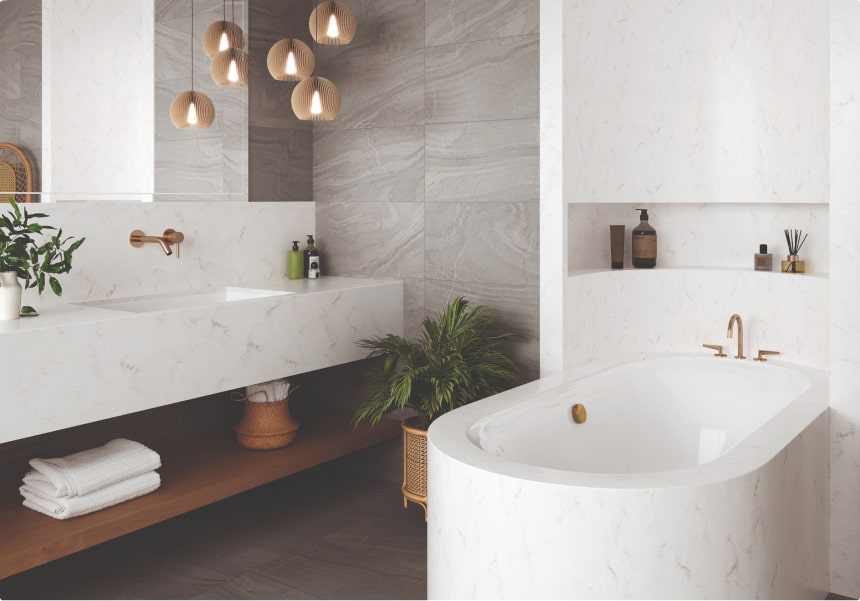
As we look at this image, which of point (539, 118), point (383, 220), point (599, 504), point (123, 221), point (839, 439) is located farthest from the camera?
point (383, 220)

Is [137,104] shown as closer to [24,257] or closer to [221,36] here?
[221,36]

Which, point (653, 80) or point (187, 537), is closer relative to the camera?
point (187, 537)

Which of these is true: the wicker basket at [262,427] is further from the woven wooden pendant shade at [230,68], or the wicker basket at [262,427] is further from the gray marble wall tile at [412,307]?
the woven wooden pendant shade at [230,68]

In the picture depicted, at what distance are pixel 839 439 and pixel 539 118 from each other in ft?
5.69

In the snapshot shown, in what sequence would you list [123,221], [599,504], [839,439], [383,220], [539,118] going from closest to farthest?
[599,504] → [839,439] → [123,221] → [539,118] → [383,220]

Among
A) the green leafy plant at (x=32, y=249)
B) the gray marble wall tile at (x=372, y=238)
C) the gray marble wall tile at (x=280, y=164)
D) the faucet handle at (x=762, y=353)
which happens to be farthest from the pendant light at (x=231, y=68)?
the faucet handle at (x=762, y=353)

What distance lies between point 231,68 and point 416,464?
1.96 metres

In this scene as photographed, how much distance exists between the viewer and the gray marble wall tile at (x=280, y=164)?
4020 millimetres

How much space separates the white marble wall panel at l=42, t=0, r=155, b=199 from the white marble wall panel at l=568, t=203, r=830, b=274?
1.88 meters

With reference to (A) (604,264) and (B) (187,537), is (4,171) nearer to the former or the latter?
(B) (187,537)

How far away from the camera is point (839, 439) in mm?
3020

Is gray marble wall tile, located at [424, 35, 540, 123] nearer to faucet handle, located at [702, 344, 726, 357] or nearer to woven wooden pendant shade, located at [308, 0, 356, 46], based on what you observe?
woven wooden pendant shade, located at [308, 0, 356, 46]

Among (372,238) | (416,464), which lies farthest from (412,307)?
(416,464)

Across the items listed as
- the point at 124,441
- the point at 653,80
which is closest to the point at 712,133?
the point at 653,80
